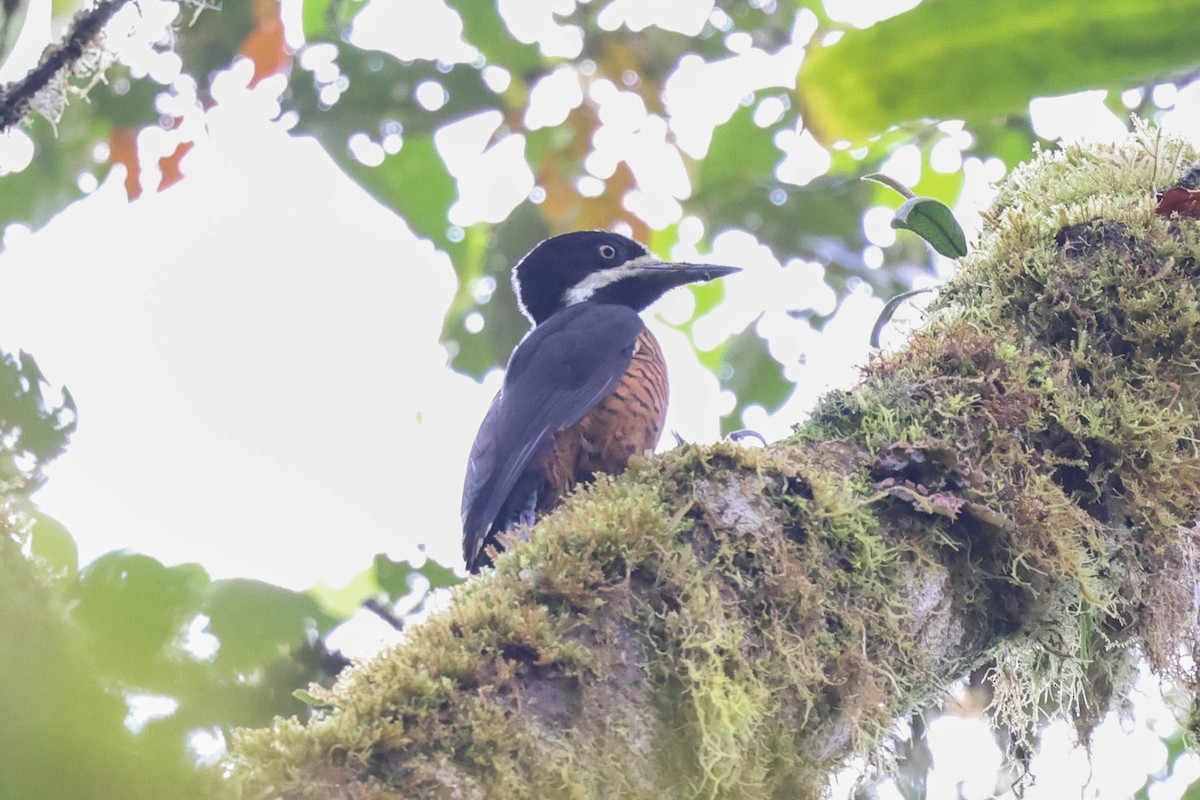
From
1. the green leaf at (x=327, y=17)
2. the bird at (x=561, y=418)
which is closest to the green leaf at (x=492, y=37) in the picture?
the green leaf at (x=327, y=17)

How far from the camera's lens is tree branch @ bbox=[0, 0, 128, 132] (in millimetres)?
1843

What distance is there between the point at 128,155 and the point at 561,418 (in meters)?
1.94

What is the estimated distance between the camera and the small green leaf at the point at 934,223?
2.42m

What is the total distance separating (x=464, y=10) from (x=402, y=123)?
1.47 feet

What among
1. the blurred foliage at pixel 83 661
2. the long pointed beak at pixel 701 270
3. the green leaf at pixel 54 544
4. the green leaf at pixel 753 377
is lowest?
the blurred foliage at pixel 83 661

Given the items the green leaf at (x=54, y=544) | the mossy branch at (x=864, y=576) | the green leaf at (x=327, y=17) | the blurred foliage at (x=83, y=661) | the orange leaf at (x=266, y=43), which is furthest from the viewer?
the green leaf at (x=327, y=17)

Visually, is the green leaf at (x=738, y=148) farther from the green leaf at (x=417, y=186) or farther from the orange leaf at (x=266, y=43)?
the orange leaf at (x=266, y=43)

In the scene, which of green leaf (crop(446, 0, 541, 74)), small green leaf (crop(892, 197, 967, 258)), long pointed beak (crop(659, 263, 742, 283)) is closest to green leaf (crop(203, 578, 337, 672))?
small green leaf (crop(892, 197, 967, 258))

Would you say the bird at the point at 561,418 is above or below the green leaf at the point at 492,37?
below

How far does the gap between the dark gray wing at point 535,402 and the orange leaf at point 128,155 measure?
1518 mm

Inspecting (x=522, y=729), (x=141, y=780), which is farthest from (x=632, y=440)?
(x=141, y=780)

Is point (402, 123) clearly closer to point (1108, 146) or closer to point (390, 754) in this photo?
point (1108, 146)

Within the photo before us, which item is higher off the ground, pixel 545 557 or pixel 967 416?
pixel 967 416

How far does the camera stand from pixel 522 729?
1375 mm
